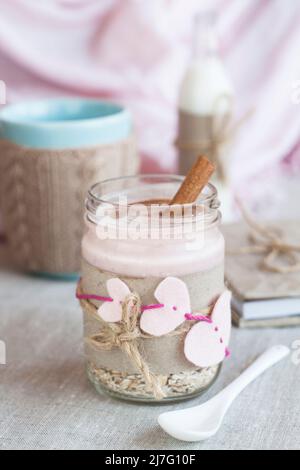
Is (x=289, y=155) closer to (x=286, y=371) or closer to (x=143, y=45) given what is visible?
(x=143, y=45)

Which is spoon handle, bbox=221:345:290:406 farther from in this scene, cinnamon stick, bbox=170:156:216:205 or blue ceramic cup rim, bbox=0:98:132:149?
blue ceramic cup rim, bbox=0:98:132:149

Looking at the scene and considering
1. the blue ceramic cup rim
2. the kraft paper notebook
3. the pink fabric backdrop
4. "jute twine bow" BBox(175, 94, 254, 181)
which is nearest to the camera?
the kraft paper notebook

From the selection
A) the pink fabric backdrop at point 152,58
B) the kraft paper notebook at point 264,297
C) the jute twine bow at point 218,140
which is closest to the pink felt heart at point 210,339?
the kraft paper notebook at point 264,297

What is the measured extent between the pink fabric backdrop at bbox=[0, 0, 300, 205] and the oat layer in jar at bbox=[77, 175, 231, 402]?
0.57 metres

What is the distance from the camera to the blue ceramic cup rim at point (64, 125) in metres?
0.90

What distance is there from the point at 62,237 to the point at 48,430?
36 centimetres

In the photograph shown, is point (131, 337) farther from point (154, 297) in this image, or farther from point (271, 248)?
point (271, 248)

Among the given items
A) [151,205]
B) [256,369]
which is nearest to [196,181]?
[151,205]

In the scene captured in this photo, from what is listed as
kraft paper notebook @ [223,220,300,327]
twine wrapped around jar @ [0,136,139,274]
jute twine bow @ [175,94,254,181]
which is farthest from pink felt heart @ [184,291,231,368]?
jute twine bow @ [175,94,254,181]

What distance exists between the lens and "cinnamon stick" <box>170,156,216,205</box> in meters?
0.64

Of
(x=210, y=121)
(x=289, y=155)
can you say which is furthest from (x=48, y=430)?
(x=289, y=155)

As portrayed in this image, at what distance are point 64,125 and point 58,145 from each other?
25 mm

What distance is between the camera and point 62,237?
936mm

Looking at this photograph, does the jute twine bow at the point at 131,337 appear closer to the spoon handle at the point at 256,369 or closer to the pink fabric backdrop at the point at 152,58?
the spoon handle at the point at 256,369
